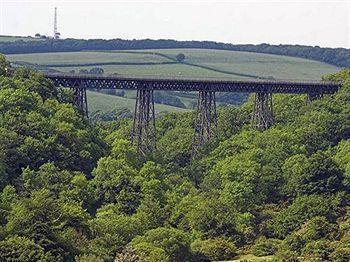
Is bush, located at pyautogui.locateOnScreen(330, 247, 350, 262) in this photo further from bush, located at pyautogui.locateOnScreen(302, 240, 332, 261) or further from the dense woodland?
bush, located at pyautogui.locateOnScreen(302, 240, 332, 261)

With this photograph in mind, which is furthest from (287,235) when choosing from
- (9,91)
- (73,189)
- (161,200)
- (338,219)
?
(9,91)

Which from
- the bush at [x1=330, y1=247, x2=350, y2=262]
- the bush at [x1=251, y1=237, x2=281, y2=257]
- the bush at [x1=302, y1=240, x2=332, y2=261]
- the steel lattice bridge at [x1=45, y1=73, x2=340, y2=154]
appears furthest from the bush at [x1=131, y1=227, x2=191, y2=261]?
the steel lattice bridge at [x1=45, y1=73, x2=340, y2=154]

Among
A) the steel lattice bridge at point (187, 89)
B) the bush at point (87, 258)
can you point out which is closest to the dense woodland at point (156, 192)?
the bush at point (87, 258)

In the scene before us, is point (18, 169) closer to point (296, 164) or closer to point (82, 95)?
point (82, 95)

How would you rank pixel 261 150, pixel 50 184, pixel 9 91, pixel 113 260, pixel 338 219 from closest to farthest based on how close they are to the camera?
1. pixel 113 260
2. pixel 50 184
3. pixel 338 219
4. pixel 9 91
5. pixel 261 150

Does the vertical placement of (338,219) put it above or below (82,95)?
below

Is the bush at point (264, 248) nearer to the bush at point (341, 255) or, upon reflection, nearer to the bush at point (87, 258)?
the bush at point (341, 255)

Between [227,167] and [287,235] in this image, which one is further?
[227,167]

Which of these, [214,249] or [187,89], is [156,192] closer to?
[214,249]
